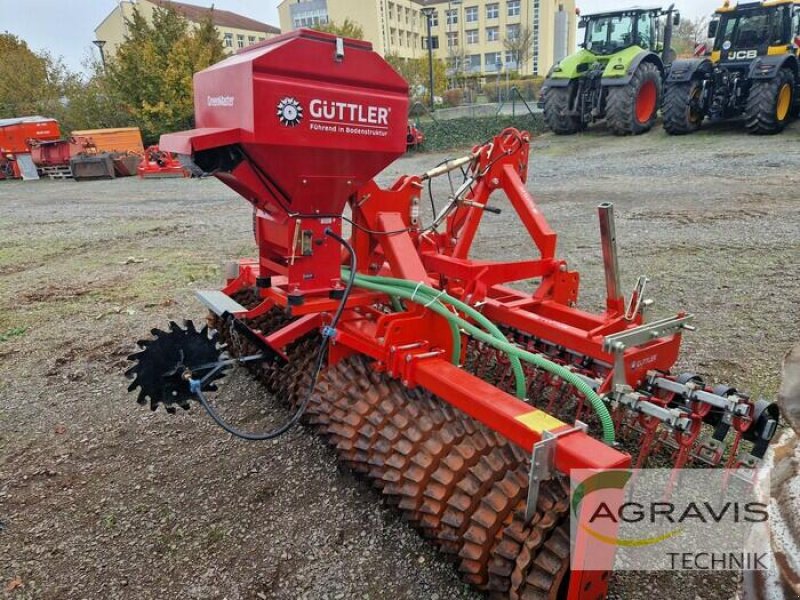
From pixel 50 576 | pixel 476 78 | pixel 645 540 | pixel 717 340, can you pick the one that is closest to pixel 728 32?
pixel 717 340

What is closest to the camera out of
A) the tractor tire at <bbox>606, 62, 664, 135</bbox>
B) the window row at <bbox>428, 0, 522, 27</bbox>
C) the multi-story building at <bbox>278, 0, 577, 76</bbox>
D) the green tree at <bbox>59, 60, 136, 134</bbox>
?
the tractor tire at <bbox>606, 62, 664, 135</bbox>

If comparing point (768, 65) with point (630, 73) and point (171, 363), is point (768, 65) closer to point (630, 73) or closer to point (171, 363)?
point (630, 73)

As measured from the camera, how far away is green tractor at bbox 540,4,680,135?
41.3 ft

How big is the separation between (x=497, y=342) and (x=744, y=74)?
12764 mm

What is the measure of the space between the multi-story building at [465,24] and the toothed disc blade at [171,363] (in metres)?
46.8

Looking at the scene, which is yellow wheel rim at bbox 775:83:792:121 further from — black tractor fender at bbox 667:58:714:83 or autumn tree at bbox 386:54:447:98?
autumn tree at bbox 386:54:447:98

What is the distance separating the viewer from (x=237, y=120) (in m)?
2.27

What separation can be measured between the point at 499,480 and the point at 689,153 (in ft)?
36.1

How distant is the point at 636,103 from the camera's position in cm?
1293

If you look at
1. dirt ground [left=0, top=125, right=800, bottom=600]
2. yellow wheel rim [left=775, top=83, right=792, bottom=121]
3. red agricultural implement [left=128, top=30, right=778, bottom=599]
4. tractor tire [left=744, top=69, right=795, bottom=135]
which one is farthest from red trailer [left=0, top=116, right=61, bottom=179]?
yellow wheel rim [left=775, top=83, right=792, bottom=121]

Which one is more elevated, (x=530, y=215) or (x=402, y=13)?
(x=402, y=13)

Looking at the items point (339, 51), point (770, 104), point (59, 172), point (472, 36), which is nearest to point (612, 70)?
→ point (770, 104)

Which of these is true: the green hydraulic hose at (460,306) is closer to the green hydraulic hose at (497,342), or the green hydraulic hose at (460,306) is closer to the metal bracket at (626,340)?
the green hydraulic hose at (497,342)

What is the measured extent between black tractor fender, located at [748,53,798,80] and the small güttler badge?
11.8 m
